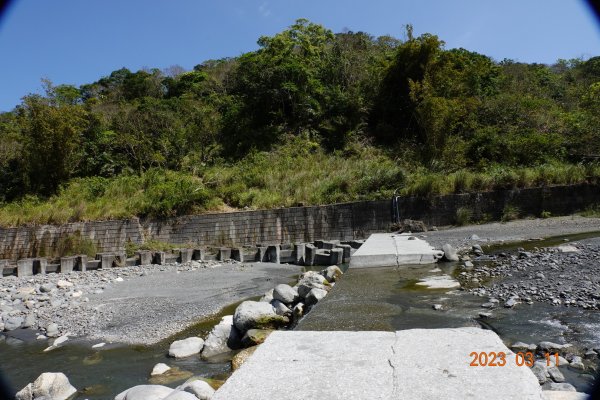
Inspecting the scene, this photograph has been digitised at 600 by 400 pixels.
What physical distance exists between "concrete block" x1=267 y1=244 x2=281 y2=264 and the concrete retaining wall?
2346 millimetres

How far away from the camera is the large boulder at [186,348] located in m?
4.84

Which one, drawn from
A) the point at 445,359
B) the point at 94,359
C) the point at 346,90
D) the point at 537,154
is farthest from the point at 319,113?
the point at 445,359

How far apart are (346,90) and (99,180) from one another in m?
14.5

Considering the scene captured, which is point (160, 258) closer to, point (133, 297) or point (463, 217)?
point (133, 297)

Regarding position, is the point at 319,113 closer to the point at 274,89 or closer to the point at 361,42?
the point at 274,89

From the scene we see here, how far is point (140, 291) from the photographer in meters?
8.81

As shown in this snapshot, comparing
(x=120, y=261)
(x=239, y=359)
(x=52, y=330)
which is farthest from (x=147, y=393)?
(x=120, y=261)

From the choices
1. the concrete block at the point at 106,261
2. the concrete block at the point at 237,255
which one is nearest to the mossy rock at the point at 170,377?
the concrete block at the point at 237,255

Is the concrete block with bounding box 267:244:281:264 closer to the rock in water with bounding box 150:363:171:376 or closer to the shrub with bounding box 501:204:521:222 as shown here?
the shrub with bounding box 501:204:521:222

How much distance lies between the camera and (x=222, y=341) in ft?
16.1

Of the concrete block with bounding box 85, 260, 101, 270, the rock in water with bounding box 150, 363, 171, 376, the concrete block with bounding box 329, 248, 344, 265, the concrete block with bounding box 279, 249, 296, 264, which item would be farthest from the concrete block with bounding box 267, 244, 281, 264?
the rock in water with bounding box 150, 363, 171, 376

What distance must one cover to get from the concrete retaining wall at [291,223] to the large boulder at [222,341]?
1012 cm

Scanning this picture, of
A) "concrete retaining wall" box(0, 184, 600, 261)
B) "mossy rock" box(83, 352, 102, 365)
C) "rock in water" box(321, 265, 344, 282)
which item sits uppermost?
"concrete retaining wall" box(0, 184, 600, 261)

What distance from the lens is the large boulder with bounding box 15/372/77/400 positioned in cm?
379
